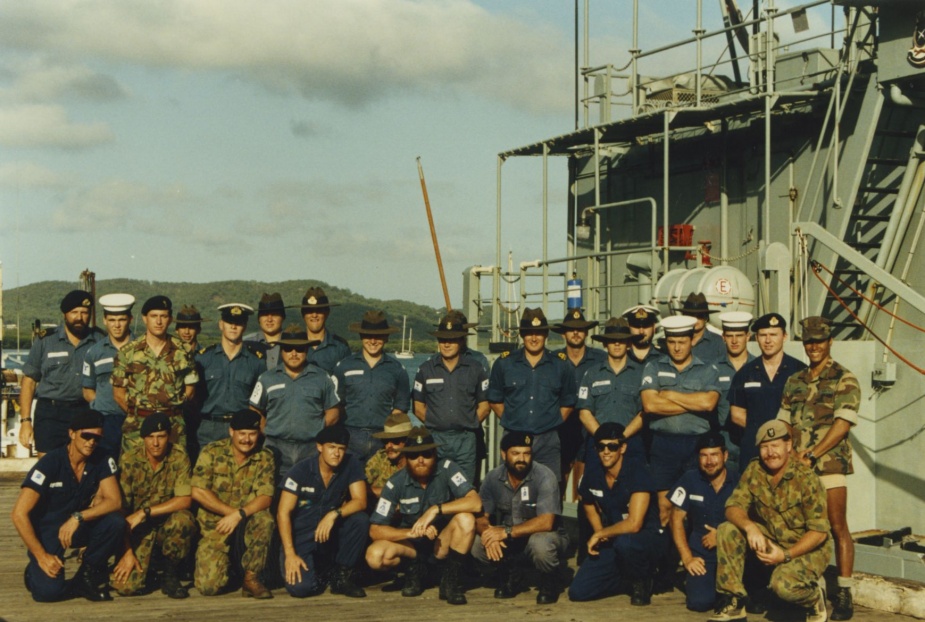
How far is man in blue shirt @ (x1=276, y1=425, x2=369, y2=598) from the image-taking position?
7.58 metres

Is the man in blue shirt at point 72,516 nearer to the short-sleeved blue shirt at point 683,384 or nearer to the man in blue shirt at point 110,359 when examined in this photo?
the man in blue shirt at point 110,359

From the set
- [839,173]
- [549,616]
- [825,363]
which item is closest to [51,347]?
[549,616]

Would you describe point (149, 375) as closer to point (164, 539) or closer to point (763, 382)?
point (164, 539)

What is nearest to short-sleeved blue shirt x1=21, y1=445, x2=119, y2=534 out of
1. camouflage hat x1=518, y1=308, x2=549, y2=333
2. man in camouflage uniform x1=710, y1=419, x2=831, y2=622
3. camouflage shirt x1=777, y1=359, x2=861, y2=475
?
camouflage hat x1=518, y1=308, x2=549, y2=333

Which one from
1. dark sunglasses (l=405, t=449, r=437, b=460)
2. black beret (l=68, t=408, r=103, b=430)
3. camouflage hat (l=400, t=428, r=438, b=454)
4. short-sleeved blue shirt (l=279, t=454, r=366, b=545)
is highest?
black beret (l=68, t=408, r=103, b=430)

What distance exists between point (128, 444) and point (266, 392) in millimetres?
1013

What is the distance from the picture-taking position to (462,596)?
24.3 feet

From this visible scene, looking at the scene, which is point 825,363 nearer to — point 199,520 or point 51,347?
point 199,520

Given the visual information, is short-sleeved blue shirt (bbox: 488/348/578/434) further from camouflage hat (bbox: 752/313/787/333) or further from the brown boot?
the brown boot

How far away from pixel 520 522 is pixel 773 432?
6.17 feet

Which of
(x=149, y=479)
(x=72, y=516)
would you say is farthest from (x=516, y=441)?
(x=72, y=516)

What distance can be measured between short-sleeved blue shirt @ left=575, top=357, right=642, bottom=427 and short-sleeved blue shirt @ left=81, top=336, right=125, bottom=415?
344cm

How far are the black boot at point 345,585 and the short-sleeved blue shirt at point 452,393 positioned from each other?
56.7 inches

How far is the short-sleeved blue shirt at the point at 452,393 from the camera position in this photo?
340 inches
